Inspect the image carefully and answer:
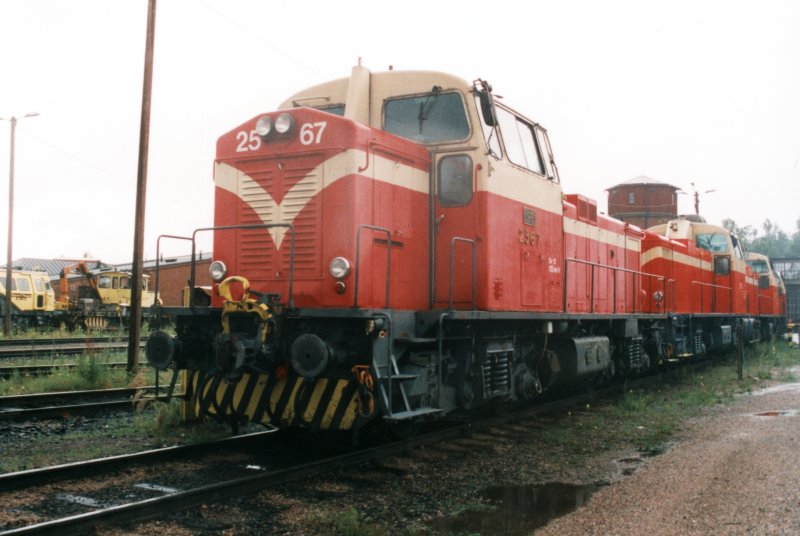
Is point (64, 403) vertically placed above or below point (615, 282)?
below

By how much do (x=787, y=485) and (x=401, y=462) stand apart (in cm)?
319

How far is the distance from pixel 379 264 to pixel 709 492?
3378 mm

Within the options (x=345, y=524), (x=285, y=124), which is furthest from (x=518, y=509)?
(x=285, y=124)

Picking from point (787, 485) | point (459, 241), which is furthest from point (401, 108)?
point (787, 485)

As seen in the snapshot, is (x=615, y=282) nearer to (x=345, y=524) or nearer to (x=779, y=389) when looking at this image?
(x=779, y=389)

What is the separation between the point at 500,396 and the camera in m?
8.23

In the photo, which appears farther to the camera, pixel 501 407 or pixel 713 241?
pixel 713 241

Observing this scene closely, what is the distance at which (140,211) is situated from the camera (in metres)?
12.8

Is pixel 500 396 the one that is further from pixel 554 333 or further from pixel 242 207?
pixel 242 207

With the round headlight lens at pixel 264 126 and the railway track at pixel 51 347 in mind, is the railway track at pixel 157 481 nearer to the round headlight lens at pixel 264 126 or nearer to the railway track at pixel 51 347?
the round headlight lens at pixel 264 126

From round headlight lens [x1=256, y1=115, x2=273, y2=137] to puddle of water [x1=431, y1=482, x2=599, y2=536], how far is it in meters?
3.84

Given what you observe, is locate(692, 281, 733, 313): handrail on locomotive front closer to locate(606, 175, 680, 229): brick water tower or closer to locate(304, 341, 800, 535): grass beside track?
locate(304, 341, 800, 535): grass beside track

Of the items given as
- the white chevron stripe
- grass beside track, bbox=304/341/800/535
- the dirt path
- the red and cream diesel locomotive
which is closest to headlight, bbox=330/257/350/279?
the red and cream diesel locomotive

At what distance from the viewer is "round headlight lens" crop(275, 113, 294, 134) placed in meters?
6.88
